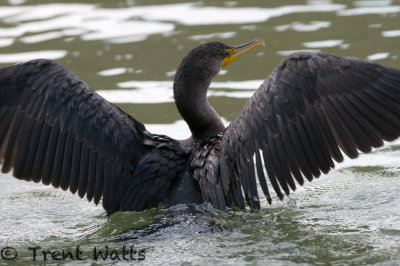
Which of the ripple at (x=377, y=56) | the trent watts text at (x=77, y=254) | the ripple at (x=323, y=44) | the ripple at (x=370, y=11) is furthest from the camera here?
the ripple at (x=370, y=11)

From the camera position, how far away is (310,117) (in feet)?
19.8

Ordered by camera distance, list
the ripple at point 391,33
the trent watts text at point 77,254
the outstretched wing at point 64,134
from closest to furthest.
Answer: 1. the trent watts text at point 77,254
2. the outstretched wing at point 64,134
3. the ripple at point 391,33

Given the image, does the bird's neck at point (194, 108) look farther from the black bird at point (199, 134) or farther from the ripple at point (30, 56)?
the ripple at point (30, 56)

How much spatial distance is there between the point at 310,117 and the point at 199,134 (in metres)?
1.21

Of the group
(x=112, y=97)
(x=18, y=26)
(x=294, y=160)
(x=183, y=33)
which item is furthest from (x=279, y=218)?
(x=18, y=26)

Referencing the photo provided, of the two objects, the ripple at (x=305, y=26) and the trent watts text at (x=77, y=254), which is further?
the ripple at (x=305, y=26)

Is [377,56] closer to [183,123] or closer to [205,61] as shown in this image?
[183,123]

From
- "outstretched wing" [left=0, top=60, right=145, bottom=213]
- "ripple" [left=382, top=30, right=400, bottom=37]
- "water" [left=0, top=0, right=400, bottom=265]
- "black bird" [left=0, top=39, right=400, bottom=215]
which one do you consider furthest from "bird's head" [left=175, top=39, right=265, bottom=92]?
"ripple" [left=382, top=30, right=400, bottom=37]

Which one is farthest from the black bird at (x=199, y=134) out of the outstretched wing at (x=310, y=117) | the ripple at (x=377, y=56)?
the ripple at (x=377, y=56)

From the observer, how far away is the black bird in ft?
19.7

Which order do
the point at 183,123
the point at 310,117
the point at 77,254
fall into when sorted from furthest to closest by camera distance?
1. the point at 183,123
2. the point at 310,117
3. the point at 77,254

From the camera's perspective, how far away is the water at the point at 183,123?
Result: 569cm

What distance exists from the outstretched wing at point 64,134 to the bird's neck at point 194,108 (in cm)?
47

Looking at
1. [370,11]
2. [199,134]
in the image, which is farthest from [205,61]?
[370,11]
